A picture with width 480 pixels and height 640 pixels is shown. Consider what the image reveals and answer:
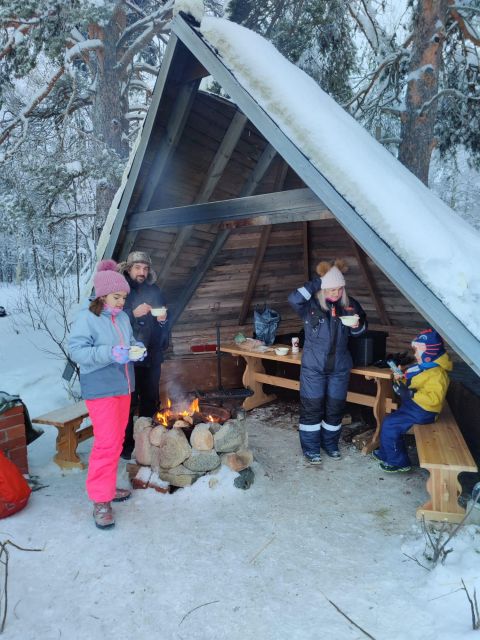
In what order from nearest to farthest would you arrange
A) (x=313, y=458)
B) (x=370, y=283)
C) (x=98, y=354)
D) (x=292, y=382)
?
1. (x=98, y=354)
2. (x=313, y=458)
3. (x=292, y=382)
4. (x=370, y=283)

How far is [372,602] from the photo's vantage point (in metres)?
2.53

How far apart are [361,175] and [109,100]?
23.1ft

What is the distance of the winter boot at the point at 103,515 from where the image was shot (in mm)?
3248

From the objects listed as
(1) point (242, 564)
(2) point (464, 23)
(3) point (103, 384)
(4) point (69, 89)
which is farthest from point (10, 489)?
(2) point (464, 23)

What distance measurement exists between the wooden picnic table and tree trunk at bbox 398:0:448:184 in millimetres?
3873

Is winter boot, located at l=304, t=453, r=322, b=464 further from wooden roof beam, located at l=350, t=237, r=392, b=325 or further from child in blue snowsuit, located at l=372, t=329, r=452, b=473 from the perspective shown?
wooden roof beam, located at l=350, t=237, r=392, b=325

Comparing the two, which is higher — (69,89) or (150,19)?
(150,19)

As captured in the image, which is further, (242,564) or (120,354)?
(120,354)

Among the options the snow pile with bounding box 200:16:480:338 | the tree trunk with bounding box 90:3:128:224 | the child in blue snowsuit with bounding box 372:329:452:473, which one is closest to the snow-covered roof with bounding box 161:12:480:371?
the snow pile with bounding box 200:16:480:338

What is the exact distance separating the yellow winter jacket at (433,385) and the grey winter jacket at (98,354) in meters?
2.74

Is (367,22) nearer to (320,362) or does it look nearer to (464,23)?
(464,23)

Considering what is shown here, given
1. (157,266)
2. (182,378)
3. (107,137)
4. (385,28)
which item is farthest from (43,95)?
(385,28)

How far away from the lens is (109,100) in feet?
26.4

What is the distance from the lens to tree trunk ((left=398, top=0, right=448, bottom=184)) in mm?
6508
